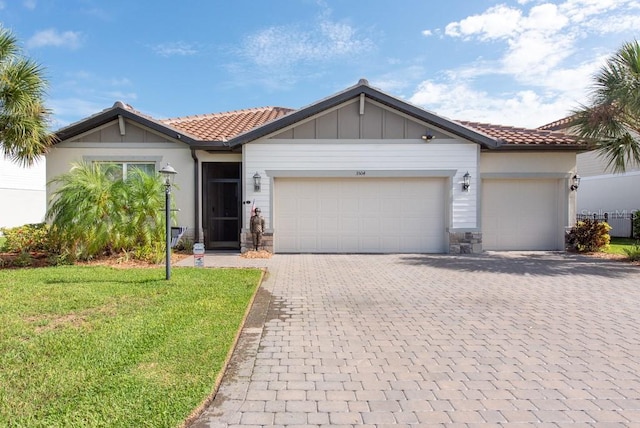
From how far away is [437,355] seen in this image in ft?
12.6

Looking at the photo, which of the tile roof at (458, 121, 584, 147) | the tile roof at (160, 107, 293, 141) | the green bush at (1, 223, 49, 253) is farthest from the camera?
the tile roof at (160, 107, 293, 141)

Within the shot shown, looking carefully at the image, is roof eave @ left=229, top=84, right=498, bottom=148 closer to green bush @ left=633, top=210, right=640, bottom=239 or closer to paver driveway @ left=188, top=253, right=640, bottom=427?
paver driveway @ left=188, top=253, right=640, bottom=427

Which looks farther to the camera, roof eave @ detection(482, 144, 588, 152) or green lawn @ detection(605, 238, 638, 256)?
green lawn @ detection(605, 238, 638, 256)

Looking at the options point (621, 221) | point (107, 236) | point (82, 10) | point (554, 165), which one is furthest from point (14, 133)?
point (621, 221)

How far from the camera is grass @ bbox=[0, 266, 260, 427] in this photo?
2705 mm

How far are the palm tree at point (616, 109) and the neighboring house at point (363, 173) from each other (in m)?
1.01

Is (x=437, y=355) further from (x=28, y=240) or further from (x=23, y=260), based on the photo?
(x=28, y=240)

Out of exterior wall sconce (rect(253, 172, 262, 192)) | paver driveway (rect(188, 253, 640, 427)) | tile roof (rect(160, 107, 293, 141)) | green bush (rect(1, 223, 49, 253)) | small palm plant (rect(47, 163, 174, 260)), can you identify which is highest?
tile roof (rect(160, 107, 293, 141))

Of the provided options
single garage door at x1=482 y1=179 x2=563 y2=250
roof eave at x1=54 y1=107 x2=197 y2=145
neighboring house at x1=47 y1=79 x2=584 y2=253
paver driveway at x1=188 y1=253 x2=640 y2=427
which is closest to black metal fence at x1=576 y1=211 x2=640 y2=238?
single garage door at x1=482 y1=179 x2=563 y2=250

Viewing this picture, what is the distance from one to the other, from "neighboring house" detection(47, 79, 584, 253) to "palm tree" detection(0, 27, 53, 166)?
2.75 m

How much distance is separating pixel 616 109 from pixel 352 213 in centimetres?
777

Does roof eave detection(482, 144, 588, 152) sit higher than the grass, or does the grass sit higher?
roof eave detection(482, 144, 588, 152)

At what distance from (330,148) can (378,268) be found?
14.0 feet

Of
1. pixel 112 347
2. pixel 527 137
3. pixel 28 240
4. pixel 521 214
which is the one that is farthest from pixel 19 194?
pixel 527 137
